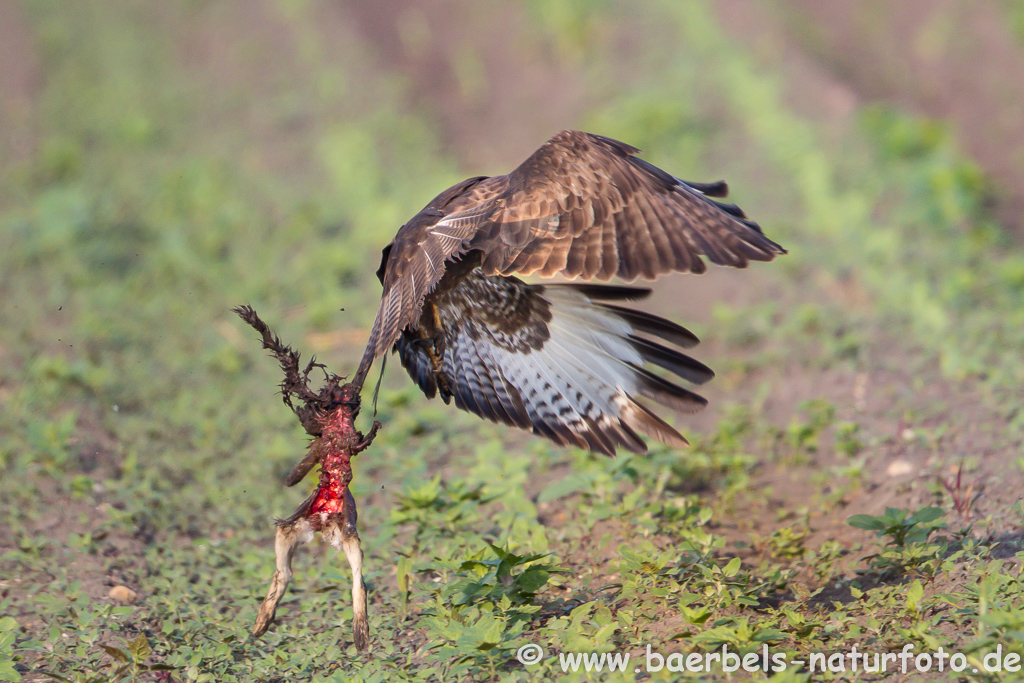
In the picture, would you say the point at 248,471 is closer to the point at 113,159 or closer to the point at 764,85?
the point at 113,159

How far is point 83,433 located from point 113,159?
505 centimetres

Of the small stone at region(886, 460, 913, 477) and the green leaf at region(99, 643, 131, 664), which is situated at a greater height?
the small stone at region(886, 460, 913, 477)

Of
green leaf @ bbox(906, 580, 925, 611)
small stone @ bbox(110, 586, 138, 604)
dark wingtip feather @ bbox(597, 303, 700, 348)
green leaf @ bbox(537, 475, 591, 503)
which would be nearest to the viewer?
green leaf @ bbox(906, 580, 925, 611)

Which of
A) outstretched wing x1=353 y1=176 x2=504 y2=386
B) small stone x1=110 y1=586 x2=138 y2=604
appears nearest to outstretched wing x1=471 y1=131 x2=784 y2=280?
outstretched wing x1=353 y1=176 x2=504 y2=386

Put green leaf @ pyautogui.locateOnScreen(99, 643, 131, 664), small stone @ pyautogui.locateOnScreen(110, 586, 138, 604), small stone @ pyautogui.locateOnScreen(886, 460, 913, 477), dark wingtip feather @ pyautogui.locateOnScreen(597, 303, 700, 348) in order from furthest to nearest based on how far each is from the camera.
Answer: small stone @ pyautogui.locateOnScreen(886, 460, 913, 477) → dark wingtip feather @ pyautogui.locateOnScreen(597, 303, 700, 348) → small stone @ pyautogui.locateOnScreen(110, 586, 138, 604) → green leaf @ pyautogui.locateOnScreen(99, 643, 131, 664)

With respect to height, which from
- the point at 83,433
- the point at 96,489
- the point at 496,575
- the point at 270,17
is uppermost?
the point at 270,17

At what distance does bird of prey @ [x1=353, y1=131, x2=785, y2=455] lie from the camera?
12.0ft

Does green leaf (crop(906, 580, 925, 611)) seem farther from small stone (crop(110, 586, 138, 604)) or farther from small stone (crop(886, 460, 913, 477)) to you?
small stone (crop(110, 586, 138, 604))

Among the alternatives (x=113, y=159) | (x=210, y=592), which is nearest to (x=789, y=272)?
(x=210, y=592)

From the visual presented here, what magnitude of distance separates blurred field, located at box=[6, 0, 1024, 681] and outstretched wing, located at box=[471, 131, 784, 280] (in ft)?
3.95

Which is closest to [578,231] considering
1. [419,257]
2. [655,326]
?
[419,257]

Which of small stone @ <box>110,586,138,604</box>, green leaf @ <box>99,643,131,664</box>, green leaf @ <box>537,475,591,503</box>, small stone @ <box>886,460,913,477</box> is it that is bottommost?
green leaf @ <box>99,643,131,664</box>

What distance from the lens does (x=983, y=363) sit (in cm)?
590

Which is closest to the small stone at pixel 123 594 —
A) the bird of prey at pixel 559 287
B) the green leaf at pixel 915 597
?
the bird of prey at pixel 559 287
